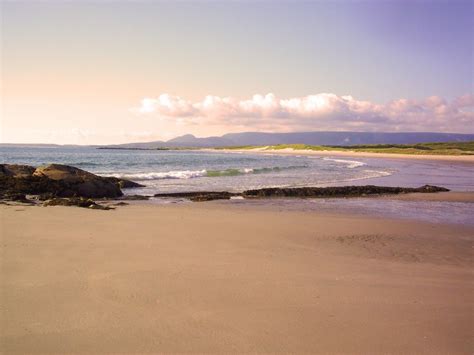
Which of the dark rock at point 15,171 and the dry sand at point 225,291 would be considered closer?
the dry sand at point 225,291

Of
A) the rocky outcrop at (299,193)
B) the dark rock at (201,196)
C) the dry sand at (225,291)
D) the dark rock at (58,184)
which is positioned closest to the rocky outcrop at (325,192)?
the rocky outcrop at (299,193)

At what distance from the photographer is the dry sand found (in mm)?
3881

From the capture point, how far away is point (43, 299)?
15.1ft

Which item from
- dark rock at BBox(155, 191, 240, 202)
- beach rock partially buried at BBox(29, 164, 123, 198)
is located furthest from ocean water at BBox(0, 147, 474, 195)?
beach rock partially buried at BBox(29, 164, 123, 198)

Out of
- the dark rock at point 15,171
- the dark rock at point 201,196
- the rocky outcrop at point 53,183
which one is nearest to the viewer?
the rocky outcrop at point 53,183

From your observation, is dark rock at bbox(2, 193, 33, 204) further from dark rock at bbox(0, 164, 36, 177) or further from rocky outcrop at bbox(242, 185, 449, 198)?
rocky outcrop at bbox(242, 185, 449, 198)

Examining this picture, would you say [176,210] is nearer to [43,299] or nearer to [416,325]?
[43,299]

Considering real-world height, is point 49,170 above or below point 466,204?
above

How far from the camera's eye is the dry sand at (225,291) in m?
3.88

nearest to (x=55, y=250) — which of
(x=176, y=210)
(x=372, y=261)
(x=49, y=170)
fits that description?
(x=372, y=261)

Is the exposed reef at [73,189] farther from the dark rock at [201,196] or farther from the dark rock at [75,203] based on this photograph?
the dark rock at [75,203]

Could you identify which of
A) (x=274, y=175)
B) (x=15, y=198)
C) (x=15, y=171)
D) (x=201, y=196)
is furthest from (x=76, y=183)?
(x=274, y=175)

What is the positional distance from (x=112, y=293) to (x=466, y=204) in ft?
51.8

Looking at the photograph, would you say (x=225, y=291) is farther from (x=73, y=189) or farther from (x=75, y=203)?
(x=73, y=189)
